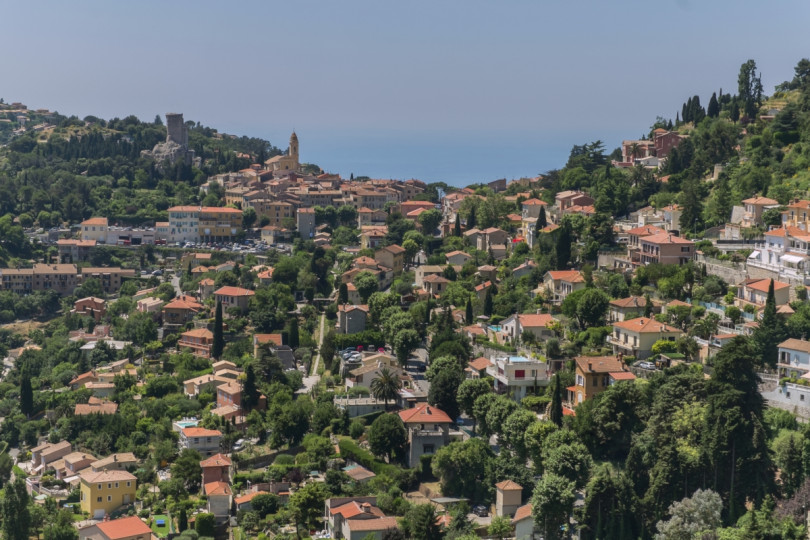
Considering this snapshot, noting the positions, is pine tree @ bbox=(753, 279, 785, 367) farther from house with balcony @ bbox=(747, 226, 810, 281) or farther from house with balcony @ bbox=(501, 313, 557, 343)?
house with balcony @ bbox=(501, 313, 557, 343)

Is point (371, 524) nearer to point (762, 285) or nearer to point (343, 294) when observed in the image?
point (762, 285)

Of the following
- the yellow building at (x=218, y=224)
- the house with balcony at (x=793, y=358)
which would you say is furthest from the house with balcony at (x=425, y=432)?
the yellow building at (x=218, y=224)

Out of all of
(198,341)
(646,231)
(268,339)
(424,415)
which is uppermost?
(646,231)

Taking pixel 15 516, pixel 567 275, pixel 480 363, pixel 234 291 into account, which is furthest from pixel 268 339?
pixel 15 516

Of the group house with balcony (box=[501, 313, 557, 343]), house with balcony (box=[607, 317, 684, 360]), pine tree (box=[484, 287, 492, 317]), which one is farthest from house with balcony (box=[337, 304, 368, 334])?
house with balcony (box=[607, 317, 684, 360])

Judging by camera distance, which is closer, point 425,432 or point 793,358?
point 793,358

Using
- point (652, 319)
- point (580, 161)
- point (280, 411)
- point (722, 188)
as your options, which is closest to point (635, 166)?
point (580, 161)
